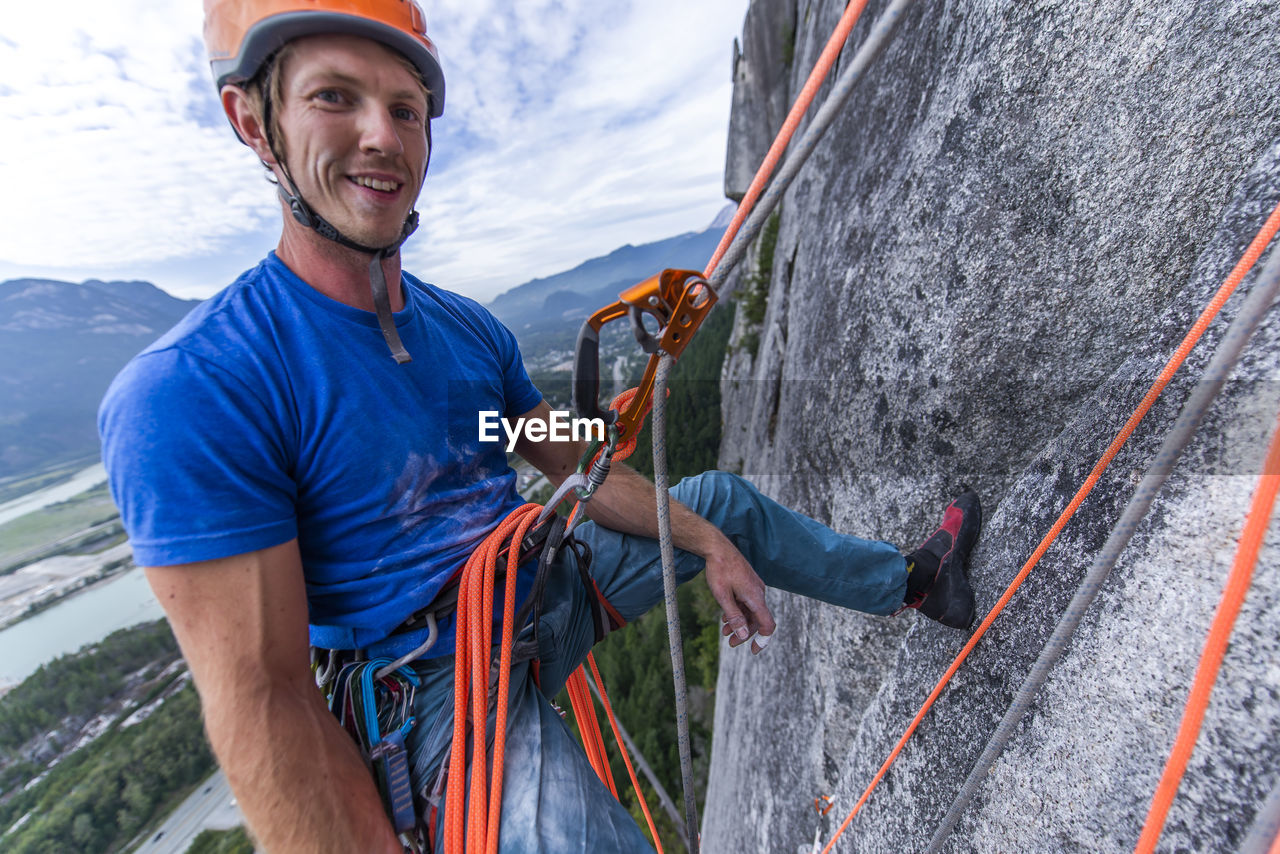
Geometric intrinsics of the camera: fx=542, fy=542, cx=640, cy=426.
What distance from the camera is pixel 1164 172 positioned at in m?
1.82

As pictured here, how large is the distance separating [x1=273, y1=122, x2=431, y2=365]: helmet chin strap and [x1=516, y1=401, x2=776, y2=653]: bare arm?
656mm

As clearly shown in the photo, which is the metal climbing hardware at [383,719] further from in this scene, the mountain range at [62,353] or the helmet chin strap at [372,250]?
the mountain range at [62,353]

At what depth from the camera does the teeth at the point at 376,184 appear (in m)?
1.53

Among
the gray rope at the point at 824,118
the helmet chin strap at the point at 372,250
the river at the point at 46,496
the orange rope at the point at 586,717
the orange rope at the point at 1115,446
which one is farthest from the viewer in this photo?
the river at the point at 46,496

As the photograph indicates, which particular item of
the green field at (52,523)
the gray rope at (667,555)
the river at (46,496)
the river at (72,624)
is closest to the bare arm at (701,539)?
the gray rope at (667,555)

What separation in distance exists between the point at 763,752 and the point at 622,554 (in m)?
3.00

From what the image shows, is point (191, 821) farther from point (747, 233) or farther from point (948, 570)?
point (747, 233)

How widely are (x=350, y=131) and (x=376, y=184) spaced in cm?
14

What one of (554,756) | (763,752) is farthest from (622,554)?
(763,752)

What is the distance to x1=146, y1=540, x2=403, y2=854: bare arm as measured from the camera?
3.71 ft

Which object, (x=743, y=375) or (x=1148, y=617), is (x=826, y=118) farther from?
(x=743, y=375)

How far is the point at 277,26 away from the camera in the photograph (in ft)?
4.70

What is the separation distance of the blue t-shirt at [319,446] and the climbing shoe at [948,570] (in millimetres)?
1619

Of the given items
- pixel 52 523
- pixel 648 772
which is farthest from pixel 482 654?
pixel 52 523
